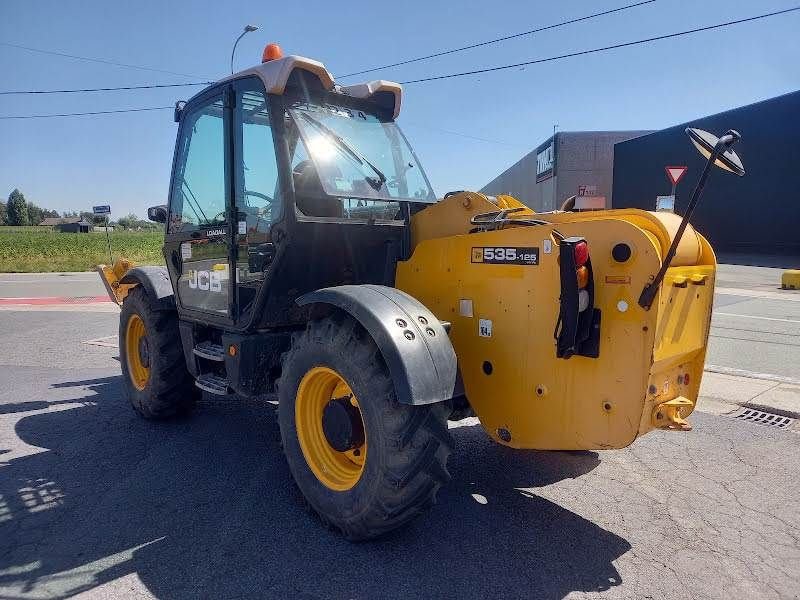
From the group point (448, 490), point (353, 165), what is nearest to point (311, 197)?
point (353, 165)

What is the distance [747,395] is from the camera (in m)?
5.51

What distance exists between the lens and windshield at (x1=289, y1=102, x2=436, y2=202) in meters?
3.55

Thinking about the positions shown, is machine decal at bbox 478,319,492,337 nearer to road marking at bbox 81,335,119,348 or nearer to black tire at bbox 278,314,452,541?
black tire at bbox 278,314,452,541

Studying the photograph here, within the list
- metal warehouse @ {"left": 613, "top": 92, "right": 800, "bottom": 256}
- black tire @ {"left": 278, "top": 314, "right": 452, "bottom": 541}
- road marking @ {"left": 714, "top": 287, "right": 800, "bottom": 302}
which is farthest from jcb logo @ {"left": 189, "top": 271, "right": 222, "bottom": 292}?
metal warehouse @ {"left": 613, "top": 92, "right": 800, "bottom": 256}

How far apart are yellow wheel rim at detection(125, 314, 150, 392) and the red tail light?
12.9ft

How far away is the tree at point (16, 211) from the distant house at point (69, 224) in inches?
127

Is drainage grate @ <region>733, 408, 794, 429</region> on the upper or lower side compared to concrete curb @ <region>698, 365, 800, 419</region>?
lower

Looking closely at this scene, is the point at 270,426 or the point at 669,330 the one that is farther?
the point at 270,426

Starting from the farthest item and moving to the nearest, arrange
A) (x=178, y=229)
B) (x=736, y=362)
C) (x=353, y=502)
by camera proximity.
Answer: (x=736, y=362) → (x=178, y=229) → (x=353, y=502)

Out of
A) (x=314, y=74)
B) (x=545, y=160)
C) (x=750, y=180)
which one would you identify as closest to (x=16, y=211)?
(x=545, y=160)

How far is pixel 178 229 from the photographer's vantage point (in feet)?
15.2

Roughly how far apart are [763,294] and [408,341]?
12.9 metres

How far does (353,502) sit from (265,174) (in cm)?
204

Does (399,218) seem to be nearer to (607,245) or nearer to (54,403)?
(607,245)
